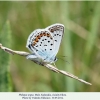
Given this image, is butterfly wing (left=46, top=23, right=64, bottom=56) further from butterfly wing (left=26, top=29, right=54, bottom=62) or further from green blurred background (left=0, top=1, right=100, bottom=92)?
green blurred background (left=0, top=1, right=100, bottom=92)

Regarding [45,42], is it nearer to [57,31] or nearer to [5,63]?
[57,31]

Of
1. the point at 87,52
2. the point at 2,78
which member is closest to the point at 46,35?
the point at 2,78

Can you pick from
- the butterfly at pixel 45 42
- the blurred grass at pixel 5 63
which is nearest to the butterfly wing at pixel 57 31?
the butterfly at pixel 45 42

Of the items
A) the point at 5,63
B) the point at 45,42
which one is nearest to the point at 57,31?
the point at 45,42

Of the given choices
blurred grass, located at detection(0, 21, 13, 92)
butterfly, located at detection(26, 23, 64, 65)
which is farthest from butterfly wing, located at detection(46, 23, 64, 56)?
blurred grass, located at detection(0, 21, 13, 92)

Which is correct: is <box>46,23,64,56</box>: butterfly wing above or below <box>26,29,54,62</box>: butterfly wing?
above

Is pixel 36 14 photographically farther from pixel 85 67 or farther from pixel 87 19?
pixel 85 67
